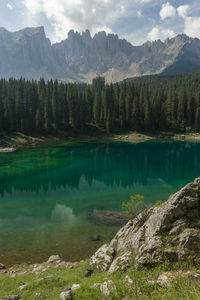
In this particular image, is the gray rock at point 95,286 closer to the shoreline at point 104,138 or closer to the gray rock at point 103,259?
the gray rock at point 103,259

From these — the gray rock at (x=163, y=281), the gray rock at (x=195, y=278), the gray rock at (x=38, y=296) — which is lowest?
the gray rock at (x=38, y=296)

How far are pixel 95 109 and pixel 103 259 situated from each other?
119 meters

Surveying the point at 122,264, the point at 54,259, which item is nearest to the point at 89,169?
the point at 54,259

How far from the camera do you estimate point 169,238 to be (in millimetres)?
11094

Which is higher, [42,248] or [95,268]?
[95,268]

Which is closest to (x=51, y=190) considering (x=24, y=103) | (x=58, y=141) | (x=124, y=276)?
(x=124, y=276)

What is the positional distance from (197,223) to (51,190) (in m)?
32.8

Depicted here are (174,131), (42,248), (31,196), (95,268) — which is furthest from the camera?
(174,131)

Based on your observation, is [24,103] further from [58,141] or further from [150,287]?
[150,287]

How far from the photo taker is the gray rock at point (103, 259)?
1304 centimetres

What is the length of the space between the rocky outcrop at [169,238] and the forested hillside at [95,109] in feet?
346

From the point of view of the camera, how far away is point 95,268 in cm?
1339

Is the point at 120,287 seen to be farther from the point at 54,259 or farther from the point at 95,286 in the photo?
the point at 54,259

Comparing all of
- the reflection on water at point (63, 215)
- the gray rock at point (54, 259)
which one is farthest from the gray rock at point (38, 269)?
the reflection on water at point (63, 215)
